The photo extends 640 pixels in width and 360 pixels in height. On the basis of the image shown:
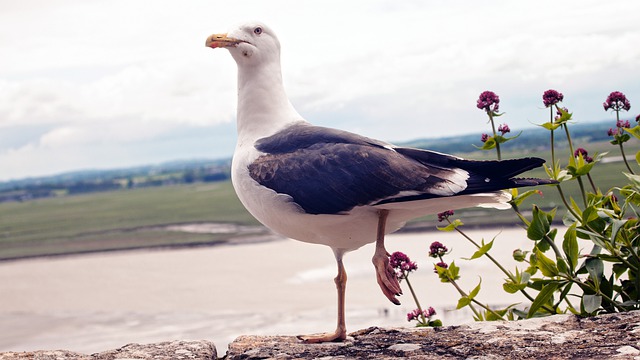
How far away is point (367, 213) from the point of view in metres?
4.62

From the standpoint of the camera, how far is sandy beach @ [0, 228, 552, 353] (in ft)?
59.3

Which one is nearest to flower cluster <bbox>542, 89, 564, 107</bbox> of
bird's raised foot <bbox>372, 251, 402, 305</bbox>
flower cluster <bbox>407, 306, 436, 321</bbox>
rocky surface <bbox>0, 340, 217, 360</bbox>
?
flower cluster <bbox>407, 306, 436, 321</bbox>

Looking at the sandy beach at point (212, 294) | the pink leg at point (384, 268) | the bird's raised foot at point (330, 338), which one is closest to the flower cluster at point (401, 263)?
the bird's raised foot at point (330, 338)

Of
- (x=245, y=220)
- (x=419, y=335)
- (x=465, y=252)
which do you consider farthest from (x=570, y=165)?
(x=245, y=220)

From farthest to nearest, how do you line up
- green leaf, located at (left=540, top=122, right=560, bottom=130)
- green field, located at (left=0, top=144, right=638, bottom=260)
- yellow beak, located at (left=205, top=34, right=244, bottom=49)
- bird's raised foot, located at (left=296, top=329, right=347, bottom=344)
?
green field, located at (left=0, top=144, right=638, bottom=260)
green leaf, located at (left=540, top=122, right=560, bottom=130)
yellow beak, located at (left=205, top=34, right=244, bottom=49)
bird's raised foot, located at (left=296, top=329, right=347, bottom=344)

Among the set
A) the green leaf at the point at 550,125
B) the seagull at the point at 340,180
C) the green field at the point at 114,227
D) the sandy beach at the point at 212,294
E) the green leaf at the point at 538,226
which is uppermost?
the green field at the point at 114,227

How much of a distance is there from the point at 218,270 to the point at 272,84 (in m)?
22.4

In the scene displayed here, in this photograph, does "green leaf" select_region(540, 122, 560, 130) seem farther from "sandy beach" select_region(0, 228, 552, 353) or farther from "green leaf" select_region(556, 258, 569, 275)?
"sandy beach" select_region(0, 228, 552, 353)

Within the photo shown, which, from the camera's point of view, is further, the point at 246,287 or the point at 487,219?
the point at 487,219

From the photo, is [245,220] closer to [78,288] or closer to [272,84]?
[78,288]

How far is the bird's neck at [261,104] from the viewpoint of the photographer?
5.23m

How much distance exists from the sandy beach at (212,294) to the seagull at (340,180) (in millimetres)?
11332

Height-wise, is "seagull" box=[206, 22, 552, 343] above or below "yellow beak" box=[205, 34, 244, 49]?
below

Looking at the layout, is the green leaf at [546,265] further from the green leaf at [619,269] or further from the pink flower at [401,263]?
the pink flower at [401,263]
